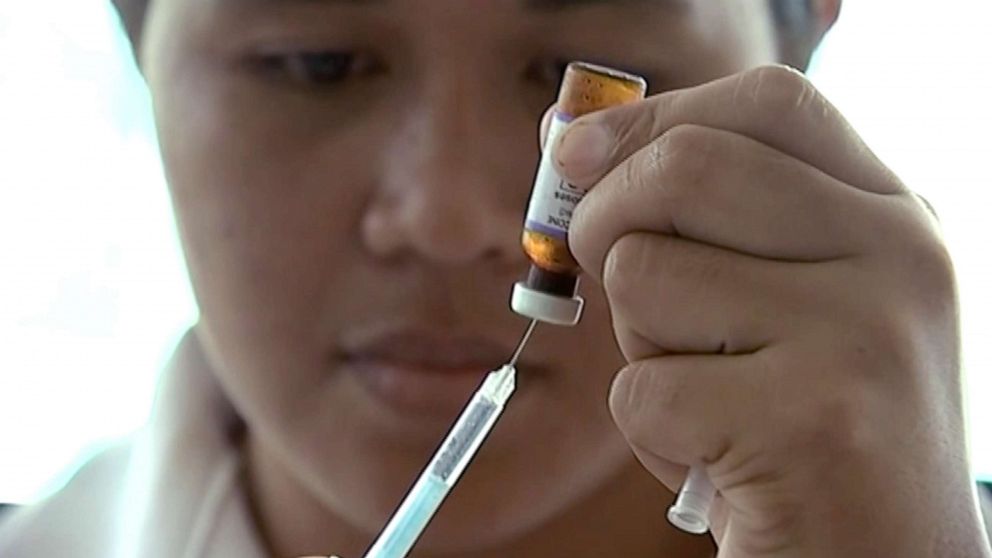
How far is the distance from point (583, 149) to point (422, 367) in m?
0.25

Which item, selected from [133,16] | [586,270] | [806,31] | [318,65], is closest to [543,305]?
[586,270]

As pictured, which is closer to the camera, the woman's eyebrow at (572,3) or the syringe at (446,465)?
the syringe at (446,465)

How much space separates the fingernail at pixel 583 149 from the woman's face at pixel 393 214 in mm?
160

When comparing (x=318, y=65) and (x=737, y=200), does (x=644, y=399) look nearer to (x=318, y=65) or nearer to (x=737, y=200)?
(x=737, y=200)

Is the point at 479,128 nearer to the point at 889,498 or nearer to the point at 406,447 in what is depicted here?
the point at 406,447

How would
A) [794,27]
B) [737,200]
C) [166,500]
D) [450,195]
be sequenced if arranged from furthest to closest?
[166,500] → [794,27] → [450,195] → [737,200]

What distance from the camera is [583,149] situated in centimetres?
55

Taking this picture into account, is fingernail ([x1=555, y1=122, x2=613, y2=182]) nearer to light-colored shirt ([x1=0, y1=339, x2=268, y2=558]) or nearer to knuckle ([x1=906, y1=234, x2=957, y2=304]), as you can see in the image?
knuckle ([x1=906, y1=234, x2=957, y2=304])

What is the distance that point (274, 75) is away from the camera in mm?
797

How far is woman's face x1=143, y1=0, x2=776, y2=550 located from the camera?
731mm

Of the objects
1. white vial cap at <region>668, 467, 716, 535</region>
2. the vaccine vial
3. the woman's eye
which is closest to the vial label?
the vaccine vial

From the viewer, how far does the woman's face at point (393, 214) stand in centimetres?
73

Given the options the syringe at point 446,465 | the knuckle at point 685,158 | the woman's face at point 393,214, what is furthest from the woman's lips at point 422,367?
the knuckle at point 685,158

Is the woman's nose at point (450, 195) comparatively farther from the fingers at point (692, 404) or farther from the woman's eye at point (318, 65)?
the fingers at point (692, 404)
